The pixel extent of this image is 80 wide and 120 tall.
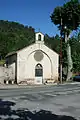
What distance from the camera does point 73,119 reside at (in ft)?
52.4

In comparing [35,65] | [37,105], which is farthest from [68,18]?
[37,105]

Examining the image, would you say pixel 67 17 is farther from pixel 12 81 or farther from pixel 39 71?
pixel 12 81

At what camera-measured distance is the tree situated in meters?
55.4

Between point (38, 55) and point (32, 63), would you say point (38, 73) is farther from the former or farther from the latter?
point (38, 55)

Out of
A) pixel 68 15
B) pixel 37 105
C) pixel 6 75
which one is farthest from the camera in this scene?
pixel 68 15

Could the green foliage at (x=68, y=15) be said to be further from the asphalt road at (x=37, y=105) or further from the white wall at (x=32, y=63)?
the asphalt road at (x=37, y=105)

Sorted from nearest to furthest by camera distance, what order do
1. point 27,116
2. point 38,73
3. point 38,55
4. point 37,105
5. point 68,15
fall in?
point 27,116 → point 37,105 → point 38,55 → point 38,73 → point 68,15

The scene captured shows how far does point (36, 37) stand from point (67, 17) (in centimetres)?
954

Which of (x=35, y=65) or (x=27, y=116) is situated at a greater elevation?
(x=35, y=65)

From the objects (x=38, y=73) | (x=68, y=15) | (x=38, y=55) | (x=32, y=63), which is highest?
A: (x=68, y=15)

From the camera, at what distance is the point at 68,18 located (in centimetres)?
5609

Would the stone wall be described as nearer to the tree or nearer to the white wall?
the white wall

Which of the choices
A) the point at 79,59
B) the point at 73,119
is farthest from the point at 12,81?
the point at 73,119

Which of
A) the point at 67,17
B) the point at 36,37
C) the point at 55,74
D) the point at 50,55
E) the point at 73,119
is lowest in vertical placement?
the point at 73,119
